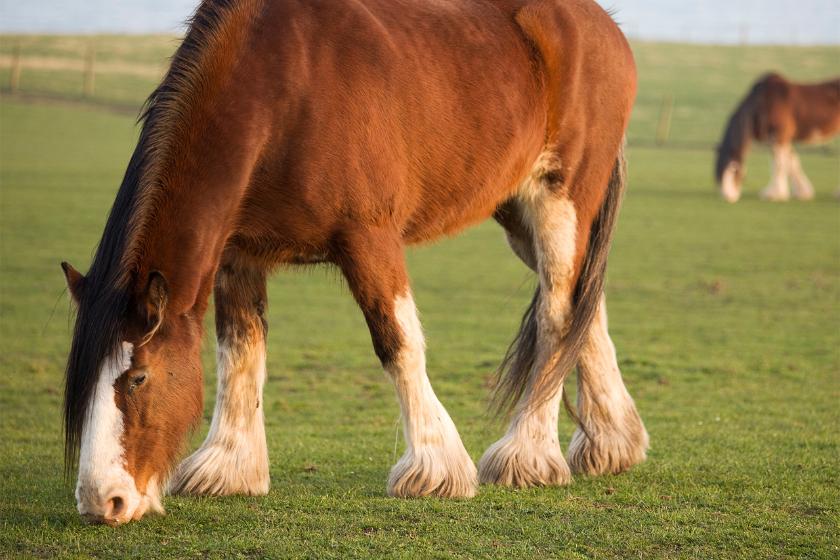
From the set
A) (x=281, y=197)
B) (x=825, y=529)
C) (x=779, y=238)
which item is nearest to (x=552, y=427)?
(x=825, y=529)

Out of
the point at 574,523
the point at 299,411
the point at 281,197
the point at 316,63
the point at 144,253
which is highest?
the point at 316,63

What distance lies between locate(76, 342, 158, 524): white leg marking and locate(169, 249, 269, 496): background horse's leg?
0.89 metres

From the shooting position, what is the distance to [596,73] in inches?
178

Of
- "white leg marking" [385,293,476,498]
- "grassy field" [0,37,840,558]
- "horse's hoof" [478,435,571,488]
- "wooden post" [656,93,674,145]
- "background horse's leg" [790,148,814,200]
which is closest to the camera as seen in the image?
"grassy field" [0,37,840,558]

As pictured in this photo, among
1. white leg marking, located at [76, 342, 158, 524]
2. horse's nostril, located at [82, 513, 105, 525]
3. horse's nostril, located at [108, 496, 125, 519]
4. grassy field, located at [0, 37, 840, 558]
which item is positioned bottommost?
grassy field, located at [0, 37, 840, 558]

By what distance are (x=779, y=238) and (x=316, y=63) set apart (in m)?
13.5

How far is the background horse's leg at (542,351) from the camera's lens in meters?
4.18

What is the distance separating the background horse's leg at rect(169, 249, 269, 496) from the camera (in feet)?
12.9

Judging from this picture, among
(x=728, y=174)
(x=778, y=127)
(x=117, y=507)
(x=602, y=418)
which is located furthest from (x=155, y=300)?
(x=778, y=127)

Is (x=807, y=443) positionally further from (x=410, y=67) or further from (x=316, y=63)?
(x=316, y=63)

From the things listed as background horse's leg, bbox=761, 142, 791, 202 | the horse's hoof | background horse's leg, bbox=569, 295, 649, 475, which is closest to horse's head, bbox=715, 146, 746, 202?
background horse's leg, bbox=761, 142, 791, 202

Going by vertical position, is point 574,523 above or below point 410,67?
below

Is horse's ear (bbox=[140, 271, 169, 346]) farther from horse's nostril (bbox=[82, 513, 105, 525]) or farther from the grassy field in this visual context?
the grassy field

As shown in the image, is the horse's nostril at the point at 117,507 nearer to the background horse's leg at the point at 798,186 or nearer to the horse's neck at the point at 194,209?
the horse's neck at the point at 194,209
